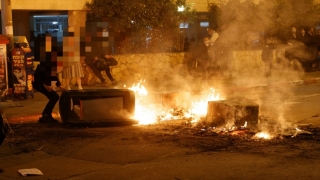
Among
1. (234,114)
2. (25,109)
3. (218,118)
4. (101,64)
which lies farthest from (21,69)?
(234,114)

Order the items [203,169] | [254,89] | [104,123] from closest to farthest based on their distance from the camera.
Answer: [203,169] → [104,123] → [254,89]

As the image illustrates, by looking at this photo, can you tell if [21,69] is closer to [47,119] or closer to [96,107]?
[47,119]

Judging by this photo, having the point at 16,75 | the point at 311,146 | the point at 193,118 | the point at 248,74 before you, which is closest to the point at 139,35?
the point at 248,74

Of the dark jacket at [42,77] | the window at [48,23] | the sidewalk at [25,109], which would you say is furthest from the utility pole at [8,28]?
the window at [48,23]

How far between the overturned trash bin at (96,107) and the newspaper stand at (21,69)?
143 inches

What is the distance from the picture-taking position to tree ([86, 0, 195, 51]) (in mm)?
18125

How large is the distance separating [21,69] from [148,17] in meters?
6.45

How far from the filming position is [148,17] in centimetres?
1881

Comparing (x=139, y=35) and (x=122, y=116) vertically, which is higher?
Result: (x=139, y=35)

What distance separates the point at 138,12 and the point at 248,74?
16.7 feet

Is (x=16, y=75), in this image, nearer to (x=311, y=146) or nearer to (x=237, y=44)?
(x=311, y=146)

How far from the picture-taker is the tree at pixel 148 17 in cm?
1812

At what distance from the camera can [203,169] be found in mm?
6953

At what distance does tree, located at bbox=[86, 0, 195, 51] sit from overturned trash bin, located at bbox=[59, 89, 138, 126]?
782cm
